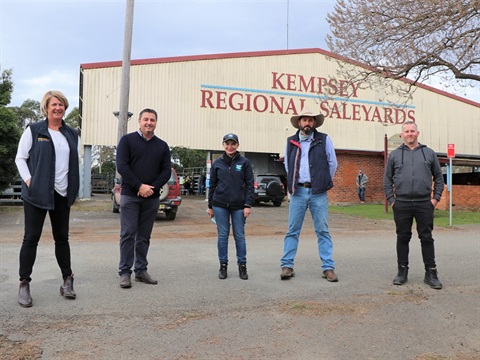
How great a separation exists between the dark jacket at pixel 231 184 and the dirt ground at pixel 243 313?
3.05 ft

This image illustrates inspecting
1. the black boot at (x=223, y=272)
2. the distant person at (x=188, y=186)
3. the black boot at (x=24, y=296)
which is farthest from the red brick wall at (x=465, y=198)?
the distant person at (x=188, y=186)

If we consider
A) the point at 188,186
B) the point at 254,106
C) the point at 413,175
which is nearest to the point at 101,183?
the point at 188,186

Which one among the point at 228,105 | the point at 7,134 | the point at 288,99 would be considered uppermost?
the point at 288,99

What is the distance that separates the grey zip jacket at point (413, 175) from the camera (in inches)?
201

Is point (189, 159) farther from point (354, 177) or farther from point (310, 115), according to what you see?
point (310, 115)

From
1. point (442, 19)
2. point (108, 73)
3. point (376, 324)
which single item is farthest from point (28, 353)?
point (108, 73)

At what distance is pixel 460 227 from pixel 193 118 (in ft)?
53.9

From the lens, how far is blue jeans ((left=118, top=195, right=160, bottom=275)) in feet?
16.1

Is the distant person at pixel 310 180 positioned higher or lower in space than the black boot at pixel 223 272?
higher

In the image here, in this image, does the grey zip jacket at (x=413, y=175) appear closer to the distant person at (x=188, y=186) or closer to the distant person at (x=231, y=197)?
the distant person at (x=231, y=197)

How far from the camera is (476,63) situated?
1216 cm

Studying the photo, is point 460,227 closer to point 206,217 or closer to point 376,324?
point 206,217

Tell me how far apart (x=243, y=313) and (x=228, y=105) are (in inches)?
879

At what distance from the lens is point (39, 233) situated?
420 cm
